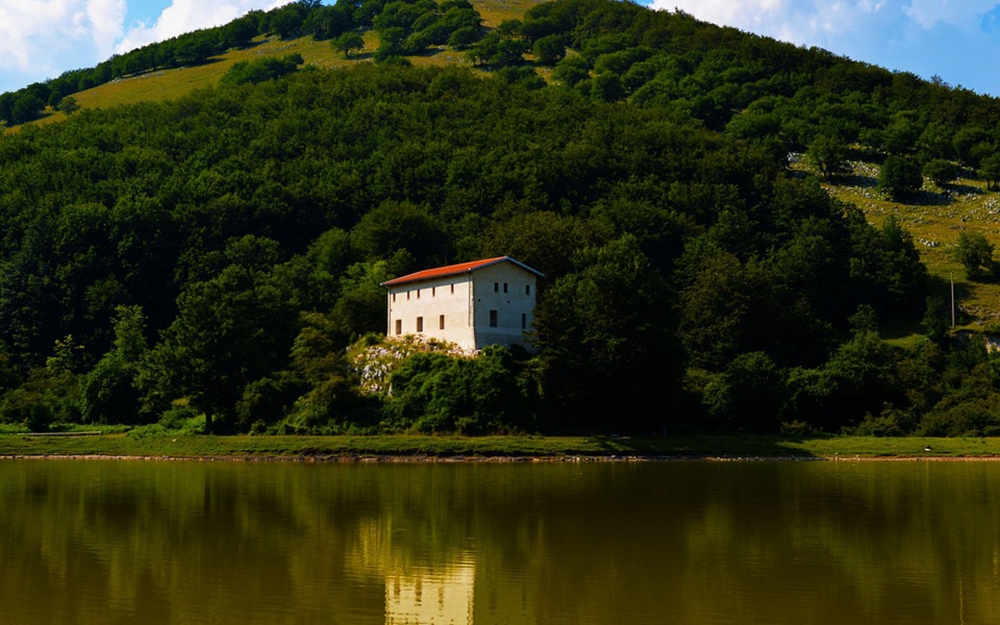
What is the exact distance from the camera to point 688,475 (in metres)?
47.3

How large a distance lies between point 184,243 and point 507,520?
85.4 meters

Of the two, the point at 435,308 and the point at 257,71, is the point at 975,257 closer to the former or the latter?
the point at 435,308

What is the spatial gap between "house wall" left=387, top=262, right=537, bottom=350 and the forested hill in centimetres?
246

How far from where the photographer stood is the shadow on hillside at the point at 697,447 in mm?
57312

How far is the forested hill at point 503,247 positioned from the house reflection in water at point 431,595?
1387 inches

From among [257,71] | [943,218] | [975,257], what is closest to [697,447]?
[975,257]

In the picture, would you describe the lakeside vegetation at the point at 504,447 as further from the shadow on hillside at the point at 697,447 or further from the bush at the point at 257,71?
the bush at the point at 257,71

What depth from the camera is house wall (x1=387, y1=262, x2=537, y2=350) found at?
6719cm

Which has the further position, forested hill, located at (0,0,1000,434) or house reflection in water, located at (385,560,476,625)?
forested hill, located at (0,0,1000,434)

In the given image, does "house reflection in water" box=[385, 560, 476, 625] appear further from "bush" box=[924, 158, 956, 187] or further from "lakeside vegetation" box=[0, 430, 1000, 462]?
"bush" box=[924, 158, 956, 187]

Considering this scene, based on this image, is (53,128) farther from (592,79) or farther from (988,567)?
(988,567)

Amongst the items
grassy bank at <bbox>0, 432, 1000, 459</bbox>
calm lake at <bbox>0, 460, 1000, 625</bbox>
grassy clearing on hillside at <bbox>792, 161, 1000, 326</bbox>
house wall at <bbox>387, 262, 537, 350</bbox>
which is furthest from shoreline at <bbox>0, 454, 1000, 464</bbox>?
grassy clearing on hillside at <bbox>792, 161, 1000, 326</bbox>

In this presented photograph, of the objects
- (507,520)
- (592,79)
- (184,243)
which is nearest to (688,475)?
(507,520)

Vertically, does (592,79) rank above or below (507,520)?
above
